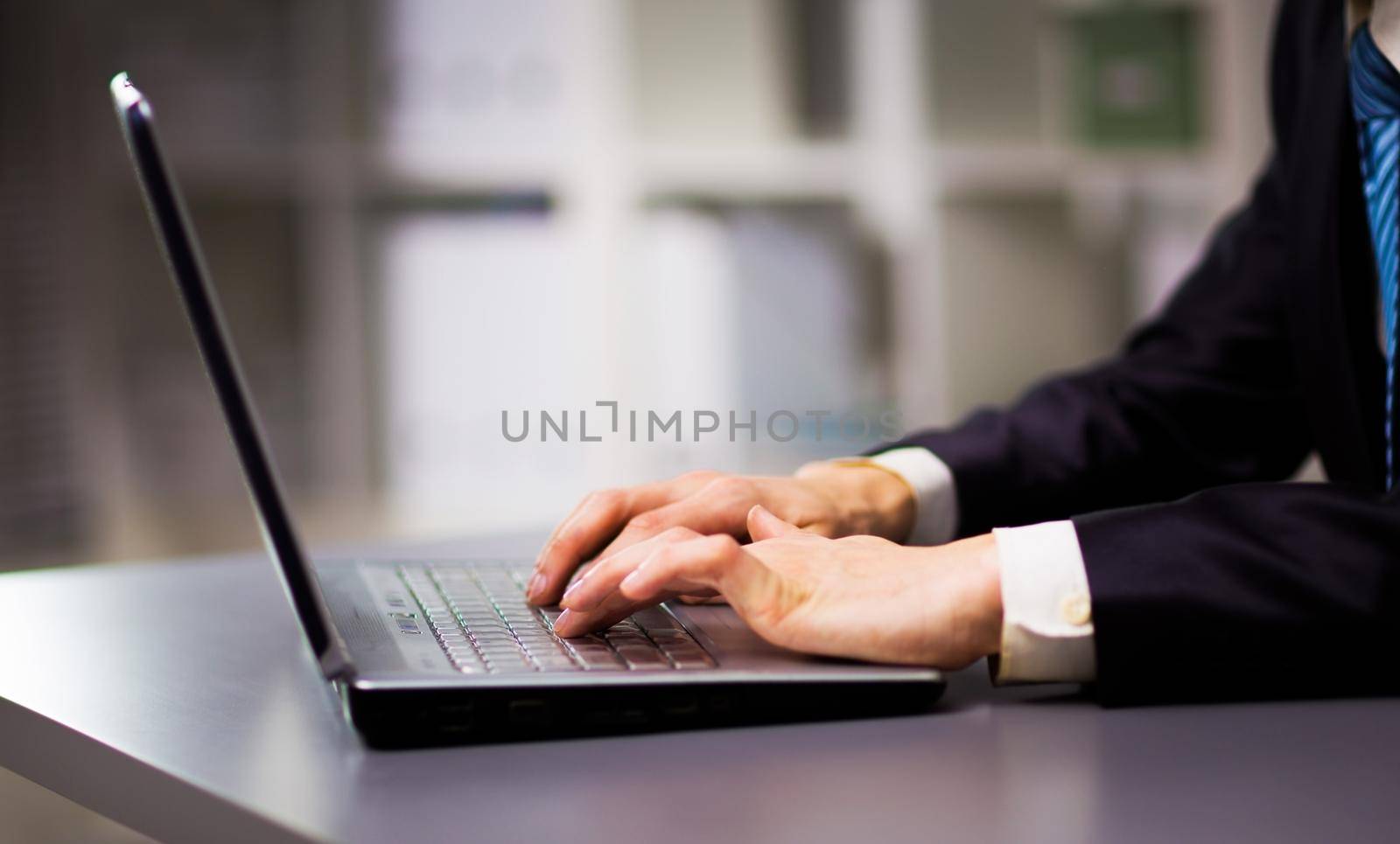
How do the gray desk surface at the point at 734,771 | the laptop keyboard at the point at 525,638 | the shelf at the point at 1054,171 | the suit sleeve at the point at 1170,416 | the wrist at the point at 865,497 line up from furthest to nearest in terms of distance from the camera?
the shelf at the point at 1054,171, the suit sleeve at the point at 1170,416, the wrist at the point at 865,497, the laptop keyboard at the point at 525,638, the gray desk surface at the point at 734,771

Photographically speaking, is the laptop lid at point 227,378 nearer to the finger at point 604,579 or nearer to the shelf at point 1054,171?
the finger at point 604,579

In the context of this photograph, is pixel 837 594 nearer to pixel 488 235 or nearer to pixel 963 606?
pixel 963 606

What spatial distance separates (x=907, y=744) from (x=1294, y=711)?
0.17m

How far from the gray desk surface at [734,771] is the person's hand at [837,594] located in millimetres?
32

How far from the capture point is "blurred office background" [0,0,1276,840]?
7.75ft

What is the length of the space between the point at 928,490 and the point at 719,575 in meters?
0.37

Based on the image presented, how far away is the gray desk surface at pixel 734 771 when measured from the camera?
15.8 inches

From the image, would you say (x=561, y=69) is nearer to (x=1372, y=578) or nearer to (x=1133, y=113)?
(x=1133, y=113)

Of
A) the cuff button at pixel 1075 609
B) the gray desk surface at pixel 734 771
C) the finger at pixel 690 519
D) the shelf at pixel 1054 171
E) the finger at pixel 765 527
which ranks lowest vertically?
the gray desk surface at pixel 734 771

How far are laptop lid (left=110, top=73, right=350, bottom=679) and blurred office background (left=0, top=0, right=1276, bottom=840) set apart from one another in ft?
6.70

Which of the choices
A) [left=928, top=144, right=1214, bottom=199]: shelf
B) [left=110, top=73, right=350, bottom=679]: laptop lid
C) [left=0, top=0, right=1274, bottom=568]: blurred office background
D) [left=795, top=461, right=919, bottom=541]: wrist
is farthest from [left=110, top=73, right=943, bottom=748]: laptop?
[left=928, top=144, right=1214, bottom=199]: shelf

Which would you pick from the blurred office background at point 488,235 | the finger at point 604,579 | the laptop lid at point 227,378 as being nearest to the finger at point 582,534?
the finger at point 604,579

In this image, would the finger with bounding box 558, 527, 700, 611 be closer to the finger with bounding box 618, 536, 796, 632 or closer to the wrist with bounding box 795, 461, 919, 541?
the finger with bounding box 618, 536, 796, 632

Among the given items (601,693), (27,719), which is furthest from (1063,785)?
(27,719)
